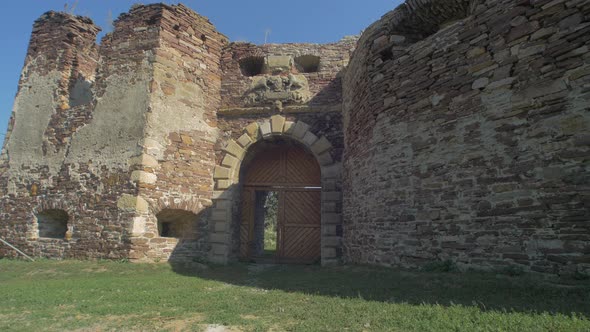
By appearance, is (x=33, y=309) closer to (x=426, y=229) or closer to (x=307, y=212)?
(x=426, y=229)

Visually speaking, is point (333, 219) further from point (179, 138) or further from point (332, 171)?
point (179, 138)

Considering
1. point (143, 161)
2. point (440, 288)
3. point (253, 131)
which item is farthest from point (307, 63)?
point (440, 288)

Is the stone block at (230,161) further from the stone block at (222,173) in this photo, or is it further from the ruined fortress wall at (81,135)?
the ruined fortress wall at (81,135)

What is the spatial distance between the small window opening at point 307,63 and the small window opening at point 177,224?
489 centimetres

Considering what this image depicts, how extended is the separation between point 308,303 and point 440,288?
61.9 inches

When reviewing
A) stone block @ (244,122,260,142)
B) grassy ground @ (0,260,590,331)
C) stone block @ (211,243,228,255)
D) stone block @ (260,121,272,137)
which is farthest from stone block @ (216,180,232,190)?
grassy ground @ (0,260,590,331)

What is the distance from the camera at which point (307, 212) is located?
9.55 m

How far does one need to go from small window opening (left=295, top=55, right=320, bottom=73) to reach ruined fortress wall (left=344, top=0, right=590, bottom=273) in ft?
9.62

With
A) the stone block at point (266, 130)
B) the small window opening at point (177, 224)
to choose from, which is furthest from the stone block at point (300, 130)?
the small window opening at point (177, 224)

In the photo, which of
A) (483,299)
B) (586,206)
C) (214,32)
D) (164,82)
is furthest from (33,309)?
(214,32)

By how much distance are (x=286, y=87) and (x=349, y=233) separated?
4.18 metres

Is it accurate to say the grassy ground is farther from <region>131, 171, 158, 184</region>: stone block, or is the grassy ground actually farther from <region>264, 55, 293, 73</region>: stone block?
<region>264, 55, 293, 73</region>: stone block

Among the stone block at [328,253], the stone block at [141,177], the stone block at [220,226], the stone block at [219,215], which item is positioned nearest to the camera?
the stone block at [141,177]

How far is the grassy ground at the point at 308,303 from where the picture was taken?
315 cm
